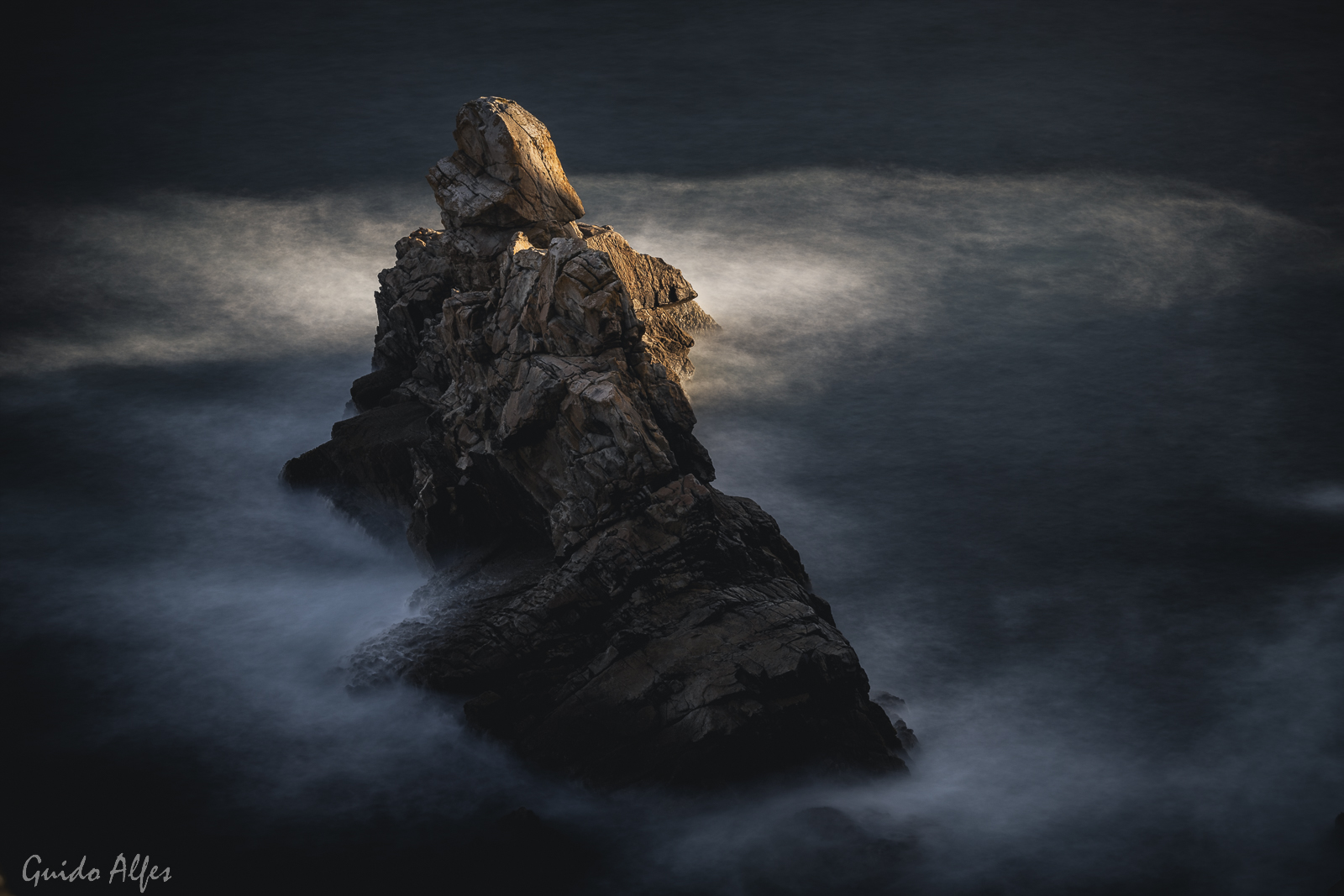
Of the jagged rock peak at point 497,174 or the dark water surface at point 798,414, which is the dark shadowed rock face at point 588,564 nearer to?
the jagged rock peak at point 497,174

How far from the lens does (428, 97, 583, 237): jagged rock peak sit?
15047 mm

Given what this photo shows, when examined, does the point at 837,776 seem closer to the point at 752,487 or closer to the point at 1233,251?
the point at 752,487

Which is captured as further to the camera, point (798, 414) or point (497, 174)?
point (798, 414)

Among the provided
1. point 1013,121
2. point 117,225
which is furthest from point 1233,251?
point 117,225

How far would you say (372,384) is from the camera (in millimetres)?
16781

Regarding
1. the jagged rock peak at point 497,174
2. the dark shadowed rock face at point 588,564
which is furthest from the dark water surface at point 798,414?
the jagged rock peak at point 497,174

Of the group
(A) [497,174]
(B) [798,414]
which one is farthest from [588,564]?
(B) [798,414]

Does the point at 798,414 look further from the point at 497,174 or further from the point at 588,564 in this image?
the point at 588,564

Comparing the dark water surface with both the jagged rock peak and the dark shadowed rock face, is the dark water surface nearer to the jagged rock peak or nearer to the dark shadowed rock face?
the dark shadowed rock face

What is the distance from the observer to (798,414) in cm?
1727

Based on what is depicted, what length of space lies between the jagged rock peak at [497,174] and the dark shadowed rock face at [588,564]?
60mm

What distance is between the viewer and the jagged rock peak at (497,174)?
15.0 metres

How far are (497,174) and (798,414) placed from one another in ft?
17.1

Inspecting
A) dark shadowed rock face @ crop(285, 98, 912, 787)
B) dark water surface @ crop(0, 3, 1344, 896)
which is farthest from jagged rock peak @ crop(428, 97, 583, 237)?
dark water surface @ crop(0, 3, 1344, 896)
